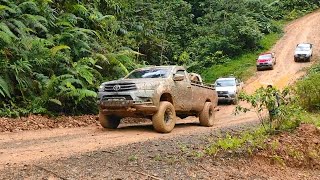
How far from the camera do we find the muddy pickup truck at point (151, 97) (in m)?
9.73

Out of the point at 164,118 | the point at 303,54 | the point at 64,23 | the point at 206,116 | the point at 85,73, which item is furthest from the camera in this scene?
the point at 303,54

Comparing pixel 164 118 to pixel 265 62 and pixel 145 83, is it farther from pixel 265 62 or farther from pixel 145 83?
pixel 265 62

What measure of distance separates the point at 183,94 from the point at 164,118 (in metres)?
1.25

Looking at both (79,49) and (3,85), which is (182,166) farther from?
(79,49)

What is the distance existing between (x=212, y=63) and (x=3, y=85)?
95.3 ft

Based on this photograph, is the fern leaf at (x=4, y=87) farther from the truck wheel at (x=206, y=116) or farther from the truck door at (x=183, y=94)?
the truck wheel at (x=206, y=116)

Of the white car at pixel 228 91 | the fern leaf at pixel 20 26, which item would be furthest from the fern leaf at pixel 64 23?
the white car at pixel 228 91

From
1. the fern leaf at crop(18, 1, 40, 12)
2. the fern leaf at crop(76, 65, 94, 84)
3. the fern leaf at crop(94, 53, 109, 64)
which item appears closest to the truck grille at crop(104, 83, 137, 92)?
the fern leaf at crop(76, 65, 94, 84)

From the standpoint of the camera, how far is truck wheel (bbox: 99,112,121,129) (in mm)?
10670

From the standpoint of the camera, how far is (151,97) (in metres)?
9.74

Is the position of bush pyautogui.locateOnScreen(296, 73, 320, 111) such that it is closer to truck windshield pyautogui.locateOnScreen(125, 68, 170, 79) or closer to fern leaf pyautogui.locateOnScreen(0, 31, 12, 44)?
truck windshield pyautogui.locateOnScreen(125, 68, 170, 79)

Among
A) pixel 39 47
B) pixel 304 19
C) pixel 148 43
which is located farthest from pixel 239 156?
pixel 304 19

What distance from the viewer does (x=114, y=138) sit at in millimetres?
8984

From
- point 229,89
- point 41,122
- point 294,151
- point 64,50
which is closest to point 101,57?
point 64,50
